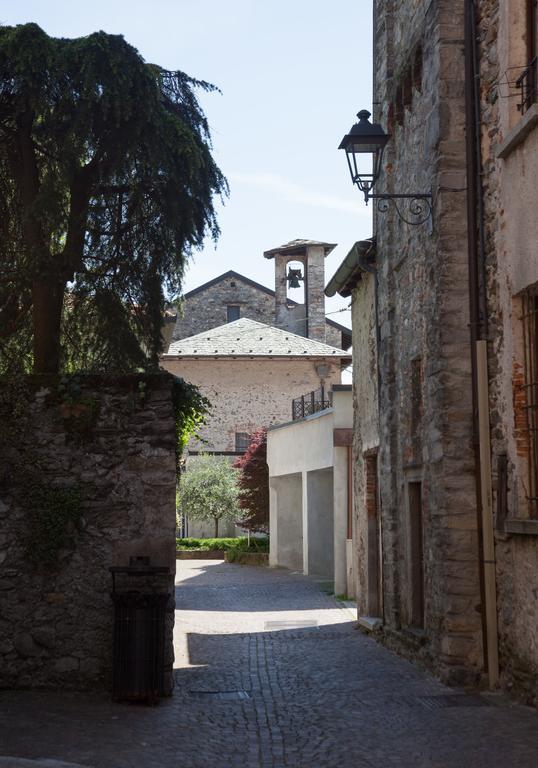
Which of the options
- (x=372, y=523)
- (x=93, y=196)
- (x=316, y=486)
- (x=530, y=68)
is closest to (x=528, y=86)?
(x=530, y=68)

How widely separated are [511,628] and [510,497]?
1065mm

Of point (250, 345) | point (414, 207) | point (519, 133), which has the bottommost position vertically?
point (519, 133)

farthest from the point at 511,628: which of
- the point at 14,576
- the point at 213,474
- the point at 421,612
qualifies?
the point at 213,474

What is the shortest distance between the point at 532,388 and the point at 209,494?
3087 cm

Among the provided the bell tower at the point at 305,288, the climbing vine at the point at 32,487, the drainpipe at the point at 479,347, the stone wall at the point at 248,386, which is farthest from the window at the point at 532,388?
the bell tower at the point at 305,288

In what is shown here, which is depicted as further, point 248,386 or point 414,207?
point 248,386

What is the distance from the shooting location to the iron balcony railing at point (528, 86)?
9109 millimetres

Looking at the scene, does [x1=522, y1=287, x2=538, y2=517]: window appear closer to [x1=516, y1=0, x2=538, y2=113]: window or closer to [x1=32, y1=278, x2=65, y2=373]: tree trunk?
[x1=516, y1=0, x2=538, y2=113]: window

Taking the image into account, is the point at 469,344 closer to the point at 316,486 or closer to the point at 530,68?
the point at 530,68

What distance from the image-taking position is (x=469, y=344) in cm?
1037

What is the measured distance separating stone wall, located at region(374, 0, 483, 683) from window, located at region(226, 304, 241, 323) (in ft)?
133

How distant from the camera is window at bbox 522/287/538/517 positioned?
901 centimetres

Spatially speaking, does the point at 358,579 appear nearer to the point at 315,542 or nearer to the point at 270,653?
the point at 270,653

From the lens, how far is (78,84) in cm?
1147
